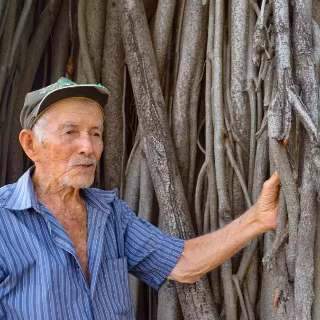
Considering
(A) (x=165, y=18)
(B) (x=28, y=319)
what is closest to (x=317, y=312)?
(B) (x=28, y=319)

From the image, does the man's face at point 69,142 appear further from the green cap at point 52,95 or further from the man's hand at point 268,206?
the man's hand at point 268,206

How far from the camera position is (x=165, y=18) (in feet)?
6.55

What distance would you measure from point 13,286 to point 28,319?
0.08 meters

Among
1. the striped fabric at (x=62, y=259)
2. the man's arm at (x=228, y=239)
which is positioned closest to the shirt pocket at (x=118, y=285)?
the striped fabric at (x=62, y=259)

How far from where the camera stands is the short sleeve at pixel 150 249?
171 centimetres

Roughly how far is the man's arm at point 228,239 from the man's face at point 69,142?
314mm

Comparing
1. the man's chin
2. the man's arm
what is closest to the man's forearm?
the man's arm

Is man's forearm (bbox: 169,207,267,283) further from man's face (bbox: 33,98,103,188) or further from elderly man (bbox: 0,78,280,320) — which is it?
man's face (bbox: 33,98,103,188)

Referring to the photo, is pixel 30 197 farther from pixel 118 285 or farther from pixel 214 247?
pixel 214 247

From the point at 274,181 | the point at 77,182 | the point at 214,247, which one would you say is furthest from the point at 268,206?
the point at 77,182

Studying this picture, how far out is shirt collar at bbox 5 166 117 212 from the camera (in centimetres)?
156

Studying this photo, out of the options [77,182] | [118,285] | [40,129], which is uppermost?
[40,129]

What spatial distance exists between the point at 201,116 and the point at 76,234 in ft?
1.74

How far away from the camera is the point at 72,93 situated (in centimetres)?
158
